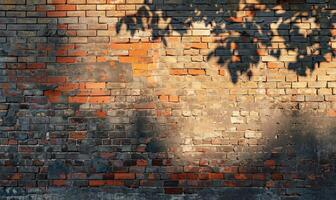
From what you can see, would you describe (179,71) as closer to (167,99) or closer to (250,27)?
(167,99)

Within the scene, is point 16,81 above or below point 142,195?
above

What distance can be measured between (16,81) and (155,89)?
58.9 inches

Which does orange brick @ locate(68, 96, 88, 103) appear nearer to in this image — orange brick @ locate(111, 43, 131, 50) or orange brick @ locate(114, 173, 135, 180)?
orange brick @ locate(111, 43, 131, 50)

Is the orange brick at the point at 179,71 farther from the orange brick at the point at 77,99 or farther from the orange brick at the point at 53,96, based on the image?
the orange brick at the point at 53,96

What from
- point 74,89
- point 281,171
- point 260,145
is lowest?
point 281,171

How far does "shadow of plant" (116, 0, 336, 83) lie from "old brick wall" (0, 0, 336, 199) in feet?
0.04

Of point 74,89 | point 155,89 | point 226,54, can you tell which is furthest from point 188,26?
point 74,89

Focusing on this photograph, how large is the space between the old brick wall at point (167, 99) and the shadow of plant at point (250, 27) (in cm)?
1

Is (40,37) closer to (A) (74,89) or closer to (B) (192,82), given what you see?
(A) (74,89)

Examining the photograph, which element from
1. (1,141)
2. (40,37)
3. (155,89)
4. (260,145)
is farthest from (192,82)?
(1,141)

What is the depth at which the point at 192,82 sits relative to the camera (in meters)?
4.18

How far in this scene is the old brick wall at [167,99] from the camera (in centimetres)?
409

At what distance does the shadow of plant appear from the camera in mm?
4215

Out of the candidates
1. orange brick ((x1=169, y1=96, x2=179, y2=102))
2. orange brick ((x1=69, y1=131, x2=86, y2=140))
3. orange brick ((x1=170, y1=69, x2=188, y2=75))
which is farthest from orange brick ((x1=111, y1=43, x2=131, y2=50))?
orange brick ((x1=69, y1=131, x2=86, y2=140))
